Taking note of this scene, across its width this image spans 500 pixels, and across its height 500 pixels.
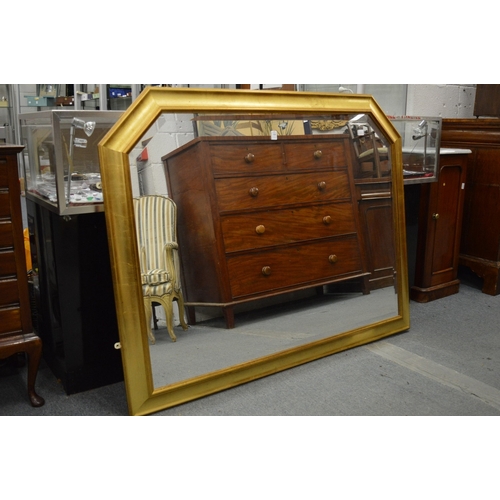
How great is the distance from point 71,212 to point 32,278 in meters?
0.80

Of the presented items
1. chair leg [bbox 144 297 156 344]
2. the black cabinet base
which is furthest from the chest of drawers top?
chair leg [bbox 144 297 156 344]

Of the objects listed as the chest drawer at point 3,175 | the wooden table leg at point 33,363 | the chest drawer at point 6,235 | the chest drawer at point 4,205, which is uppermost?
the chest drawer at point 3,175

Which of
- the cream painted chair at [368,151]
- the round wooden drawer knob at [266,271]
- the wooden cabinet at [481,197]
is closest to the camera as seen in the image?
the round wooden drawer knob at [266,271]

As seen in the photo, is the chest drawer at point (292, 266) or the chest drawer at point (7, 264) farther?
the chest drawer at point (292, 266)

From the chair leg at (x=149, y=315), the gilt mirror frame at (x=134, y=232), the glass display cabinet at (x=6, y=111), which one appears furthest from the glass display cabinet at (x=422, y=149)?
the glass display cabinet at (x=6, y=111)

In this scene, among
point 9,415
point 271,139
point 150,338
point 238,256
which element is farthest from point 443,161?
point 9,415

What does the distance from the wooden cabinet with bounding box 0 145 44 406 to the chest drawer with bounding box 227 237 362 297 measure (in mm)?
922

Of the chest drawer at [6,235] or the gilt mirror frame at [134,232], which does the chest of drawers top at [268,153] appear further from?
the chest drawer at [6,235]

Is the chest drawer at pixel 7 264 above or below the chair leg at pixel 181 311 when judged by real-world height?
above

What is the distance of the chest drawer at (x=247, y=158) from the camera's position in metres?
2.43

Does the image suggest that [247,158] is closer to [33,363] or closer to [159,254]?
[159,254]

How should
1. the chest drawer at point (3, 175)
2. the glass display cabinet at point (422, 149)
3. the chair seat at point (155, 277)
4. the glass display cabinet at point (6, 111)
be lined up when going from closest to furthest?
the chest drawer at point (3, 175) → the chair seat at point (155, 277) → the glass display cabinet at point (422, 149) → the glass display cabinet at point (6, 111)

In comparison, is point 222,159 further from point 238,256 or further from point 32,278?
point 32,278

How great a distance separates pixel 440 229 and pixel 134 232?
2300 millimetres
